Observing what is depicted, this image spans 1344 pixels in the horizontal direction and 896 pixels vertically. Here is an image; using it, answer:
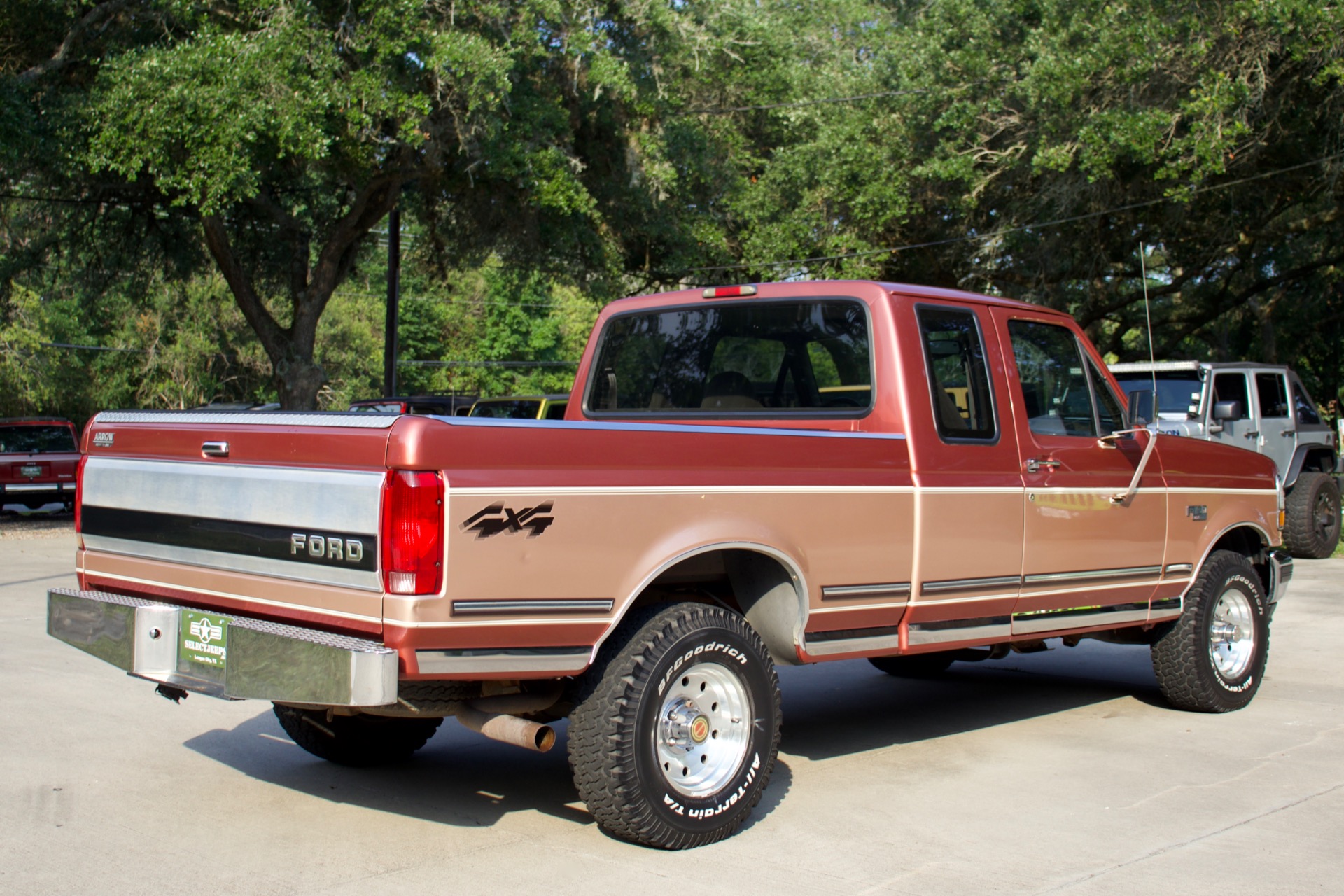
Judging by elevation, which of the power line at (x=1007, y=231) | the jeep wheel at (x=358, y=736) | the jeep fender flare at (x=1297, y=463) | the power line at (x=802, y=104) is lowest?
the jeep wheel at (x=358, y=736)

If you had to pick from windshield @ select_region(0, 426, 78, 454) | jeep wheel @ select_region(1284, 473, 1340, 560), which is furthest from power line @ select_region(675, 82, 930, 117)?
windshield @ select_region(0, 426, 78, 454)

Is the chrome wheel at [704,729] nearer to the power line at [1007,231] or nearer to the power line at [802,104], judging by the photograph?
the power line at [1007,231]

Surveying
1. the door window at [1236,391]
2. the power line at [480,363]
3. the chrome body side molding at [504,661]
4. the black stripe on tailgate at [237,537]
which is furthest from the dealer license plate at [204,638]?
the power line at [480,363]

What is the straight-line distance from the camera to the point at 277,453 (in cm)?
426

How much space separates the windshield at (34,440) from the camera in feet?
68.7

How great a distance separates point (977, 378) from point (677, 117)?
20.8m

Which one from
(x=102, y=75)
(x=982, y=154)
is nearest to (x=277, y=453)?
(x=102, y=75)

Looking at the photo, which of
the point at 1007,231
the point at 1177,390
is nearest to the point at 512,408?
the point at 1177,390

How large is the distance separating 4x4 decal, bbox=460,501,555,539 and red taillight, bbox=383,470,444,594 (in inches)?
4.3

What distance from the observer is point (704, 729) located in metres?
4.66

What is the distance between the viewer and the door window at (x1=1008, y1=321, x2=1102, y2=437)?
6074 mm

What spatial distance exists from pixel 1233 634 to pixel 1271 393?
903 centimetres

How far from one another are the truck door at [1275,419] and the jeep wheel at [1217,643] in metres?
8.23

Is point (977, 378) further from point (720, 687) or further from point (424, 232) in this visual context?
point (424, 232)
